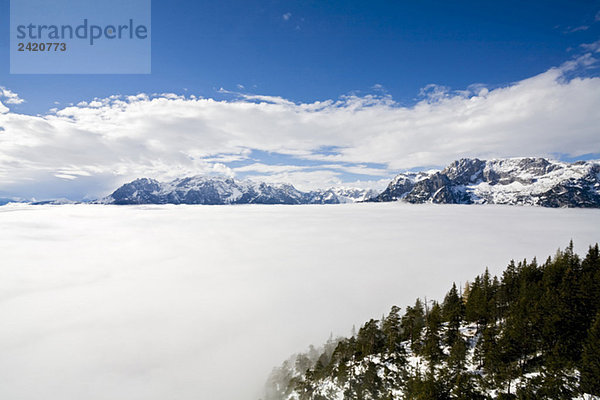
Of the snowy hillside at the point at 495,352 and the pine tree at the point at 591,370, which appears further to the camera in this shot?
the snowy hillside at the point at 495,352

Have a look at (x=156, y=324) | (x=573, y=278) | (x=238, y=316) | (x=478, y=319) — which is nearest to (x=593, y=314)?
(x=573, y=278)

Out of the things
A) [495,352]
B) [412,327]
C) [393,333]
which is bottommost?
[412,327]

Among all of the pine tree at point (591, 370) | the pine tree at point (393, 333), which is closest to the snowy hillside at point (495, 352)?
the pine tree at point (591, 370)

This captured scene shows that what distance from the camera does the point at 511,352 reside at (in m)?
45.5

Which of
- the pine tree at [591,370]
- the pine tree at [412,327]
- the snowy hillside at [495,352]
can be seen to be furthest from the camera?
the pine tree at [412,327]

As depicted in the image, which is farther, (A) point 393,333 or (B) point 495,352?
(A) point 393,333

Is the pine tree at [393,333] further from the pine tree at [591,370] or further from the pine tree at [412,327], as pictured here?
the pine tree at [591,370]

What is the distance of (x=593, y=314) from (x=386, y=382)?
42498mm

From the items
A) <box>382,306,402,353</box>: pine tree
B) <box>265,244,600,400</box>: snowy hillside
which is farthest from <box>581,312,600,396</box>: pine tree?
<box>382,306,402,353</box>: pine tree

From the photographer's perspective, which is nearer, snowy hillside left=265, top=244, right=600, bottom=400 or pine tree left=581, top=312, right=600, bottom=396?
pine tree left=581, top=312, right=600, bottom=396

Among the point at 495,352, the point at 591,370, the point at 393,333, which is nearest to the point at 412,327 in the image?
the point at 393,333

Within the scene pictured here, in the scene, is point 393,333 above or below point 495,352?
below

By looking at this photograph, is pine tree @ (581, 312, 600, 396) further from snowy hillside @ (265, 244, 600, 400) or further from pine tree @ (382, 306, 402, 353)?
pine tree @ (382, 306, 402, 353)

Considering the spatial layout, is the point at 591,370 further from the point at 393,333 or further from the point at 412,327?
the point at 412,327
